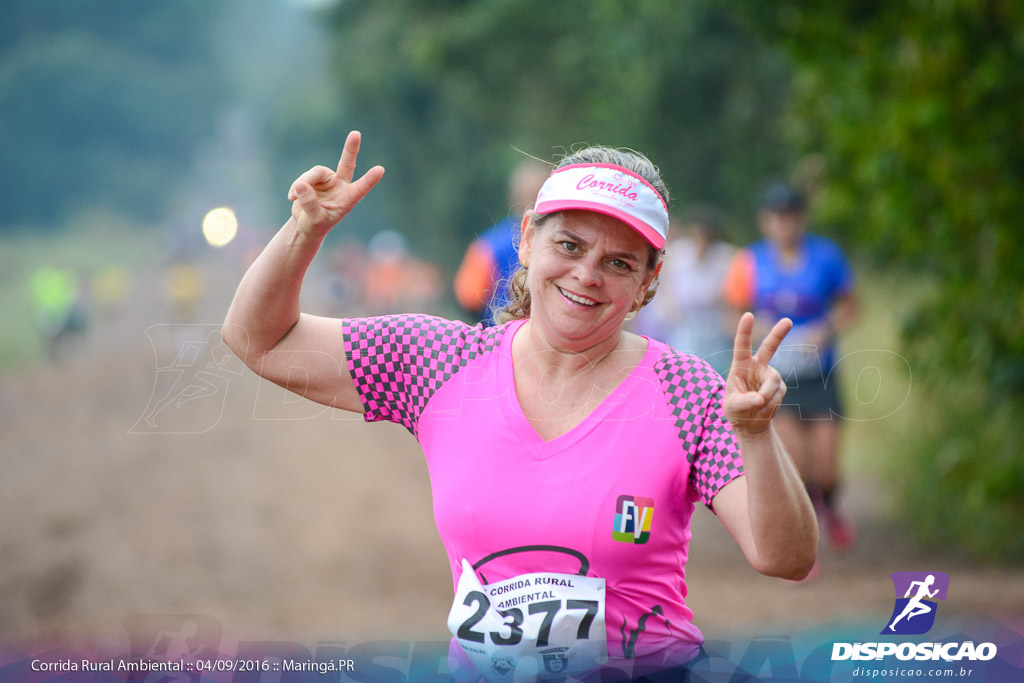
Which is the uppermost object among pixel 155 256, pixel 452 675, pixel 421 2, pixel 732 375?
pixel 421 2

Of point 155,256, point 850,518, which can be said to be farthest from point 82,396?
point 850,518

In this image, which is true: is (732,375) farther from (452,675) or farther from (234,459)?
(234,459)

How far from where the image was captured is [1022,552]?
7.09m

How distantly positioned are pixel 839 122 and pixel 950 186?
147cm

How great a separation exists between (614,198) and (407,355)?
62cm

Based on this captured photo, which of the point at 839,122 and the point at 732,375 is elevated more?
the point at 839,122

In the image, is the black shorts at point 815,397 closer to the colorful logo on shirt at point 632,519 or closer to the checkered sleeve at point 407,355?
the checkered sleeve at point 407,355

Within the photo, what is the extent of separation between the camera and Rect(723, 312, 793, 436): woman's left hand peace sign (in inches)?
81.2

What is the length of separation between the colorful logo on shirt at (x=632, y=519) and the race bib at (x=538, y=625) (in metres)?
0.12

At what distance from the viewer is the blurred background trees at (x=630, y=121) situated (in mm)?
6895

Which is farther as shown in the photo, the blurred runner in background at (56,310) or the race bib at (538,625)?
the blurred runner in background at (56,310)

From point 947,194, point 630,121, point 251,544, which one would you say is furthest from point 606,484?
point 630,121

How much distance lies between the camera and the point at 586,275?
2377 millimetres

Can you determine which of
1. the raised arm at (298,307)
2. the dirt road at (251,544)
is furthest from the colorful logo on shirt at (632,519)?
the dirt road at (251,544)
